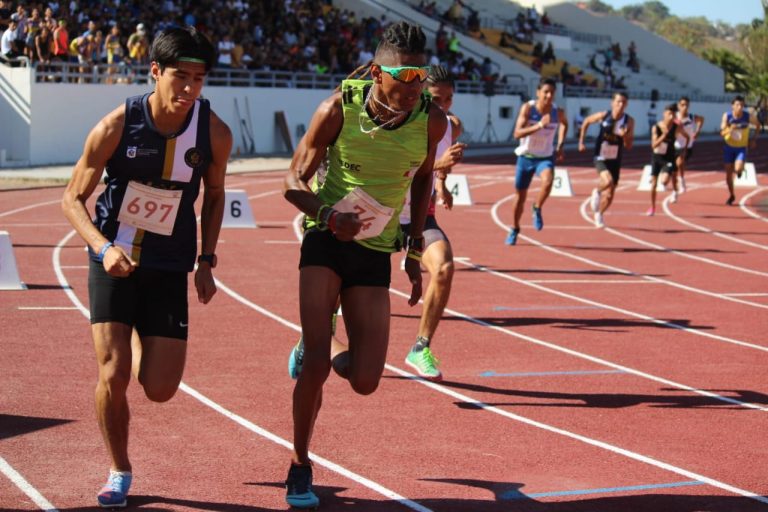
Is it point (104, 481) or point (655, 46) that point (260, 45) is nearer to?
point (104, 481)

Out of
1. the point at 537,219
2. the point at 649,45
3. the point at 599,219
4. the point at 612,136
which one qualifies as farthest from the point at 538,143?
the point at 649,45

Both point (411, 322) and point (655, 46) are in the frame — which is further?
point (655, 46)

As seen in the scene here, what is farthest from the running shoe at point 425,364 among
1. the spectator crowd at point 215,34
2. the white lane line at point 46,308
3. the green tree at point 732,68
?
the green tree at point 732,68

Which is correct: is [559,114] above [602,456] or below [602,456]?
above

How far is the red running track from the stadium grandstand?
554 inches

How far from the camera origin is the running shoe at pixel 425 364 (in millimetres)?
8227

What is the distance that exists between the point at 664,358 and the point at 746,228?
447 inches

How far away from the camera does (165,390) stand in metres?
5.41

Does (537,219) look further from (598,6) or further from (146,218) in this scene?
(598,6)

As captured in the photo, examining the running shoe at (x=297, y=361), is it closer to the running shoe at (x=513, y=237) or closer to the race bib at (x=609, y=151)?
the running shoe at (x=513, y=237)

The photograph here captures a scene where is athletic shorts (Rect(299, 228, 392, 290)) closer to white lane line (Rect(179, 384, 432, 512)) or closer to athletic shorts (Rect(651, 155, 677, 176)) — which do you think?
white lane line (Rect(179, 384, 432, 512))

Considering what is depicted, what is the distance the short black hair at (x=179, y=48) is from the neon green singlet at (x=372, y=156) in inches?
24.7

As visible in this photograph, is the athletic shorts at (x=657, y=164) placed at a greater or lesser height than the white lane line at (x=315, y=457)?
greater

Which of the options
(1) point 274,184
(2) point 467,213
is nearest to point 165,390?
(2) point 467,213
